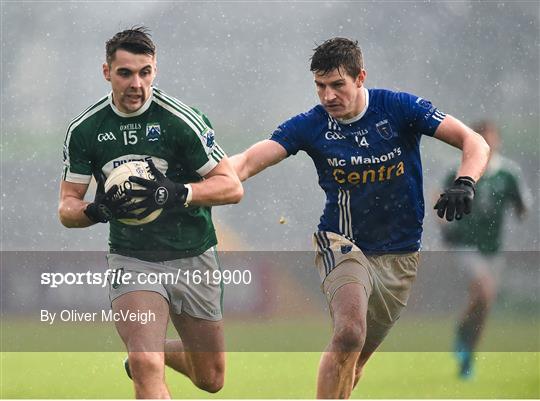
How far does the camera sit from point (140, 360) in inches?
242

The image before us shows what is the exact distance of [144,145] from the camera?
21.3ft

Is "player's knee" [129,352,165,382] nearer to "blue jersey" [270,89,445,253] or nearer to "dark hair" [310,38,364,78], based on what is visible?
"blue jersey" [270,89,445,253]

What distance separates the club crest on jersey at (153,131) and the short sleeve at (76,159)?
0.35 metres

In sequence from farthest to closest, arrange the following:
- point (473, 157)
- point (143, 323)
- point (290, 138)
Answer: point (290, 138) < point (473, 157) < point (143, 323)

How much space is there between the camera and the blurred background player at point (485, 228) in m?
9.91

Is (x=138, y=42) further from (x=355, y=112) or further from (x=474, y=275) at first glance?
(x=474, y=275)

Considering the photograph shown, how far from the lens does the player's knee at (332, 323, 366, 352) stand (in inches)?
250

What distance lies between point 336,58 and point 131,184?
1367 millimetres

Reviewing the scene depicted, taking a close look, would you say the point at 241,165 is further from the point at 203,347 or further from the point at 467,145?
the point at 467,145

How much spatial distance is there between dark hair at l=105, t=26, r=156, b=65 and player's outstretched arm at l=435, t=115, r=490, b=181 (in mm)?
1724

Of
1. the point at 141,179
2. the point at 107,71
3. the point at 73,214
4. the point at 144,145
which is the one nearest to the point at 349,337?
the point at 141,179

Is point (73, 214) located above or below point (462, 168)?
below

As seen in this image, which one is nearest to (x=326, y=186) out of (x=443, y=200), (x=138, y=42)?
(x=443, y=200)

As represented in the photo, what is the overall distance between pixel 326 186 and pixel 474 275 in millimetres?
4142
